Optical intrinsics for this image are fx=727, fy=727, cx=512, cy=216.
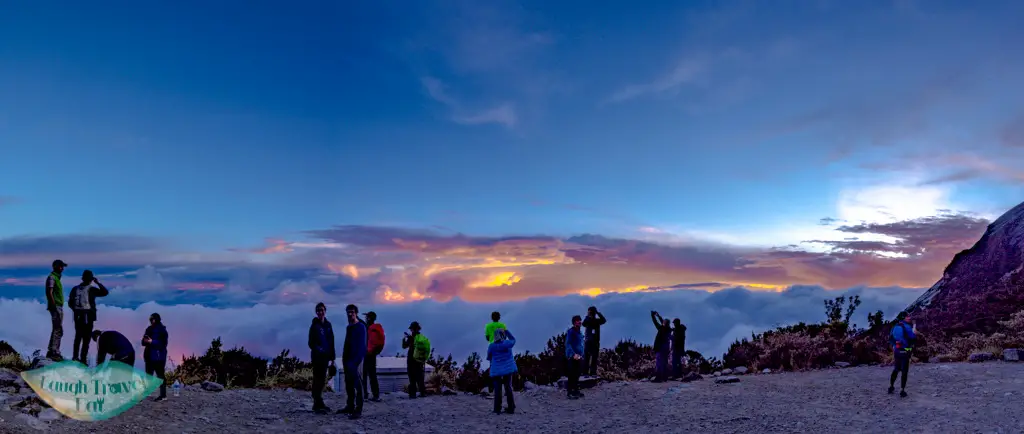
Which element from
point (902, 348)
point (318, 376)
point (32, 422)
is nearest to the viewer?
point (32, 422)

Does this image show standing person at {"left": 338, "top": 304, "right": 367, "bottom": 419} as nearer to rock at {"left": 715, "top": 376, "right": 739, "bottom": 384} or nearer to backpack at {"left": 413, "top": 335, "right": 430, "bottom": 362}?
backpack at {"left": 413, "top": 335, "right": 430, "bottom": 362}

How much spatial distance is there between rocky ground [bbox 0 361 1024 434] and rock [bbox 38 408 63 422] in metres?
0.13

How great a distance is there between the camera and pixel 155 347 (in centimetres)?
1552

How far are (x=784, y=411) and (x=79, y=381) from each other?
576 inches

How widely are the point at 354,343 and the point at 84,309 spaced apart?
6.67m

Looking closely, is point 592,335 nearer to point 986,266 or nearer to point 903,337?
point 903,337

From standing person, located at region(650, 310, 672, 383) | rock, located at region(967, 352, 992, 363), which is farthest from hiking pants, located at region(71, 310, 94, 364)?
rock, located at region(967, 352, 992, 363)

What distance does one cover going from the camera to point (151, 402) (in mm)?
15320

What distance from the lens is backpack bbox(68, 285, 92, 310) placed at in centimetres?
1628

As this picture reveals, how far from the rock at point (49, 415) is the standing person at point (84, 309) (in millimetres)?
3158

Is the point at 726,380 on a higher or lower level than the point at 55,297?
lower

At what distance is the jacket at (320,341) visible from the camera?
1474cm

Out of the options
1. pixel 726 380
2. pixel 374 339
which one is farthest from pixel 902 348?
pixel 374 339

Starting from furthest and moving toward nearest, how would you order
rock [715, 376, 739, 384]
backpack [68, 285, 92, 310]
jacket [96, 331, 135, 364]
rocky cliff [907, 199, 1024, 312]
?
1. rocky cliff [907, 199, 1024, 312]
2. rock [715, 376, 739, 384]
3. backpack [68, 285, 92, 310]
4. jacket [96, 331, 135, 364]
